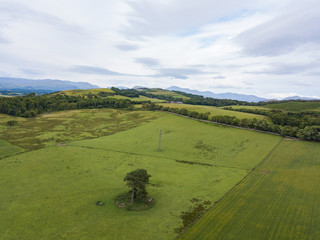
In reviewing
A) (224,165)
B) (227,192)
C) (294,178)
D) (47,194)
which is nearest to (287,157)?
(294,178)

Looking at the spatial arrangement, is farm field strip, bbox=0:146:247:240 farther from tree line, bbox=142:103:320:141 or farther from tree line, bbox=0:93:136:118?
tree line, bbox=0:93:136:118

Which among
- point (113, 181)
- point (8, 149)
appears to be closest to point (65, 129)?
point (8, 149)

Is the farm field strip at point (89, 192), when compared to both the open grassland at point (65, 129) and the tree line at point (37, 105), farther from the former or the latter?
the tree line at point (37, 105)

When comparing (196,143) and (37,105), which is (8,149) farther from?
(37,105)

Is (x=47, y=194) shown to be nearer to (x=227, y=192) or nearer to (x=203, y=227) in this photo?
(x=203, y=227)

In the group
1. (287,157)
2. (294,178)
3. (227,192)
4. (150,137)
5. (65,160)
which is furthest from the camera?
(150,137)

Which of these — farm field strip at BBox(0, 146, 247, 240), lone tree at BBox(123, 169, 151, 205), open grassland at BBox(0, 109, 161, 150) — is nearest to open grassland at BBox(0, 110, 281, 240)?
farm field strip at BBox(0, 146, 247, 240)
